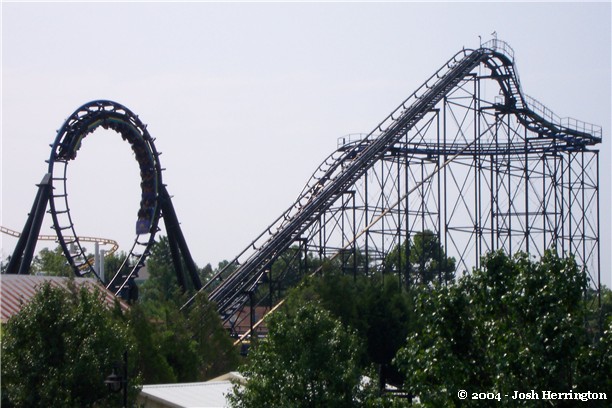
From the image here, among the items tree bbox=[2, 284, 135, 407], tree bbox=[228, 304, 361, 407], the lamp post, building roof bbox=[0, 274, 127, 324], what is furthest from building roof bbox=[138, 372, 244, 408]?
building roof bbox=[0, 274, 127, 324]

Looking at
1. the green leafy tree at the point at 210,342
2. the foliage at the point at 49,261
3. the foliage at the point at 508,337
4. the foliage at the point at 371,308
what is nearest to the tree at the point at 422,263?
the foliage at the point at 371,308

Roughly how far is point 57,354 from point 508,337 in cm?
839

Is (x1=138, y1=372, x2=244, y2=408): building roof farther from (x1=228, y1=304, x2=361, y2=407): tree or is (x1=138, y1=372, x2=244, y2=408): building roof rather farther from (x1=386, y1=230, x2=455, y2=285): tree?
(x1=386, y1=230, x2=455, y2=285): tree

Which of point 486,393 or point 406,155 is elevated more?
point 406,155

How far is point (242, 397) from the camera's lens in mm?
16469

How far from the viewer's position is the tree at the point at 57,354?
55.6ft

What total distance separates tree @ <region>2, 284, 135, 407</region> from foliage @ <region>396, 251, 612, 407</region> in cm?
606

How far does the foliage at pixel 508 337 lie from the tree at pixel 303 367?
115 inches

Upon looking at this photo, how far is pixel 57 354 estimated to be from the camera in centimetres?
1744

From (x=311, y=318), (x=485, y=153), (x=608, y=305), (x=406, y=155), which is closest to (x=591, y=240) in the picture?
(x=485, y=153)

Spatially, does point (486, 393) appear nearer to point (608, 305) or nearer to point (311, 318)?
point (311, 318)

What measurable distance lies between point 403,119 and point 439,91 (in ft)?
5.97

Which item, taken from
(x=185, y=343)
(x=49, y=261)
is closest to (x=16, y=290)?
(x=185, y=343)

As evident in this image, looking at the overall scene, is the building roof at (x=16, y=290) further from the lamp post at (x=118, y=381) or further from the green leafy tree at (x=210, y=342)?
the lamp post at (x=118, y=381)
